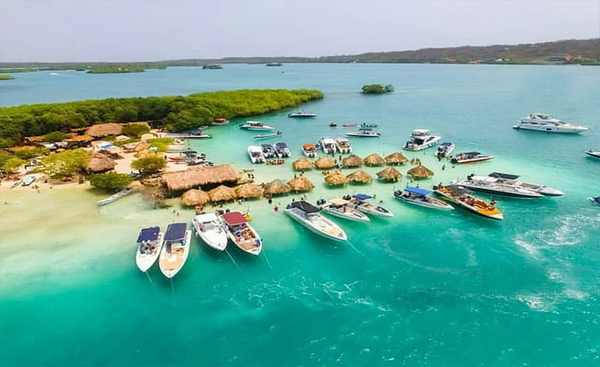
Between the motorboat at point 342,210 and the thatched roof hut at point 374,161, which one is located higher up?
the thatched roof hut at point 374,161

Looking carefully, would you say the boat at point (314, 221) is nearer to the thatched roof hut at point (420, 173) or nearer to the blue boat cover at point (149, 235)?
the blue boat cover at point (149, 235)

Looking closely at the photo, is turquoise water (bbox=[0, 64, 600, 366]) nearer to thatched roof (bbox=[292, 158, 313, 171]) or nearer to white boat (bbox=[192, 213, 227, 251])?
white boat (bbox=[192, 213, 227, 251])

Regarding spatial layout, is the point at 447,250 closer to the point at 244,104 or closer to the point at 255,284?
the point at 255,284

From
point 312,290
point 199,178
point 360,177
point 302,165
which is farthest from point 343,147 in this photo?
point 312,290

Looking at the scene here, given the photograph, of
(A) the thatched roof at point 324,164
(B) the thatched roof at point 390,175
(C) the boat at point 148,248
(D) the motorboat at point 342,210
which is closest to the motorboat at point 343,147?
(A) the thatched roof at point 324,164

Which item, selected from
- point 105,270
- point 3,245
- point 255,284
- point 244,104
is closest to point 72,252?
point 105,270
